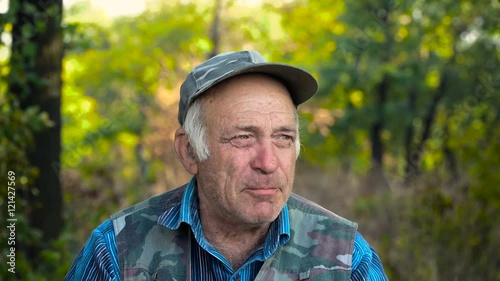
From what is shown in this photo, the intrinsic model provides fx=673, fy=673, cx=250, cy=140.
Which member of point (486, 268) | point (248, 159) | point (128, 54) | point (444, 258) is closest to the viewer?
point (248, 159)

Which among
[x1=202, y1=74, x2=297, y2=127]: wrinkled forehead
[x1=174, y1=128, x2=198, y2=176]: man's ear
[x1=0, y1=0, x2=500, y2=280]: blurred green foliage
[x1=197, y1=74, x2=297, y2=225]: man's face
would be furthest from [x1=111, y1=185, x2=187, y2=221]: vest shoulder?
[x1=0, y1=0, x2=500, y2=280]: blurred green foliage

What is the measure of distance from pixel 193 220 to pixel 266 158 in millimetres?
390

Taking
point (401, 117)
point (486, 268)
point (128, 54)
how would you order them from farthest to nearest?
point (401, 117) → point (128, 54) → point (486, 268)

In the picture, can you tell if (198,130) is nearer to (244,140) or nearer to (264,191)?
(244,140)

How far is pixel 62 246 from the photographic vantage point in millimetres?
6254

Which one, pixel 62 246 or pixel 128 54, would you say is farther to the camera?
pixel 128 54

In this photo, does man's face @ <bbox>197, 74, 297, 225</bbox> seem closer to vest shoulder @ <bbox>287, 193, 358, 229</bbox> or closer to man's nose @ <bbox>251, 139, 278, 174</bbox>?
man's nose @ <bbox>251, 139, 278, 174</bbox>

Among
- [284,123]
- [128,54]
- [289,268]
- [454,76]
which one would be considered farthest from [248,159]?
[454,76]

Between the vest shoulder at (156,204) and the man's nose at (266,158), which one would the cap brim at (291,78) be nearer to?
the man's nose at (266,158)

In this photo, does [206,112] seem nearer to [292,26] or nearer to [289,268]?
[289,268]

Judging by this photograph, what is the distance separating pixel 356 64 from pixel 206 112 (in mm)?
18704

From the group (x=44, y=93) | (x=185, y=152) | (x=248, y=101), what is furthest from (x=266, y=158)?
(x=44, y=93)

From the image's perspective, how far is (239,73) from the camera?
7.91 feet

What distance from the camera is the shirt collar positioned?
2.45 m
